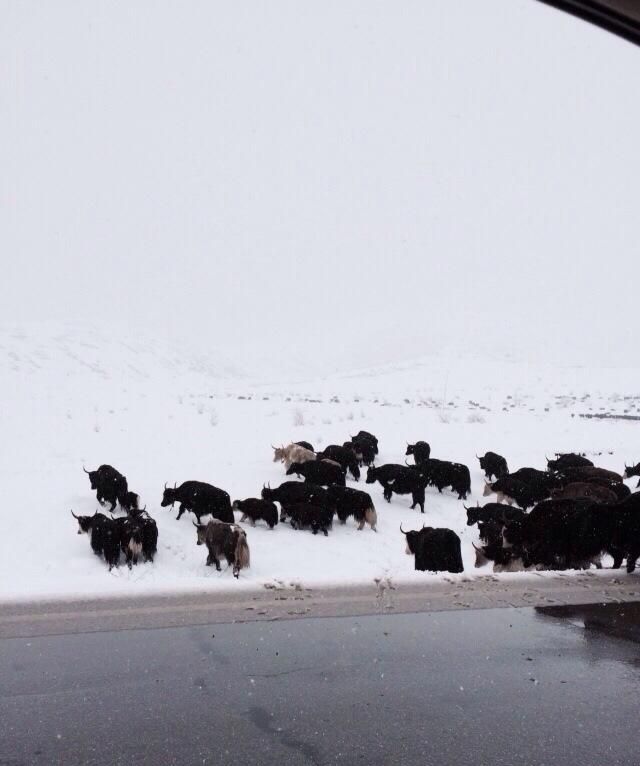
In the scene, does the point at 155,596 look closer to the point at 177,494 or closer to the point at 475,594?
the point at 475,594

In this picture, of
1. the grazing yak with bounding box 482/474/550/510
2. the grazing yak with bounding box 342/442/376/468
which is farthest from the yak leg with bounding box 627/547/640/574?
the grazing yak with bounding box 342/442/376/468

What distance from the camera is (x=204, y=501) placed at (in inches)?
392

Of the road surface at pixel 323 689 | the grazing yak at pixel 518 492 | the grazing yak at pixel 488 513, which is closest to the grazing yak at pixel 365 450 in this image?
the grazing yak at pixel 518 492

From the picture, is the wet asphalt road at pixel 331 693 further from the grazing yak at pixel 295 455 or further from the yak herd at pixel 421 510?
the grazing yak at pixel 295 455

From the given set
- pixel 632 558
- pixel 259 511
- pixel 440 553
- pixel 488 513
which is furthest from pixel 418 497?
pixel 632 558

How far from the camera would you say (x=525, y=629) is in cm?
373

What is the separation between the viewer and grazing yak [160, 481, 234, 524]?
9.91 m

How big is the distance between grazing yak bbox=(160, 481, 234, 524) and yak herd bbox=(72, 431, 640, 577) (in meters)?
0.02

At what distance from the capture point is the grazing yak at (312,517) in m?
10.1

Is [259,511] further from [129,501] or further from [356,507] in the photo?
[129,501]

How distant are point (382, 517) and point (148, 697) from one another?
8961mm

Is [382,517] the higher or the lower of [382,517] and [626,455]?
the lower

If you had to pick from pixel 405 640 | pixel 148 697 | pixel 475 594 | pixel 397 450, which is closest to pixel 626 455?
pixel 397 450

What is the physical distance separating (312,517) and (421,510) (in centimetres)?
286
